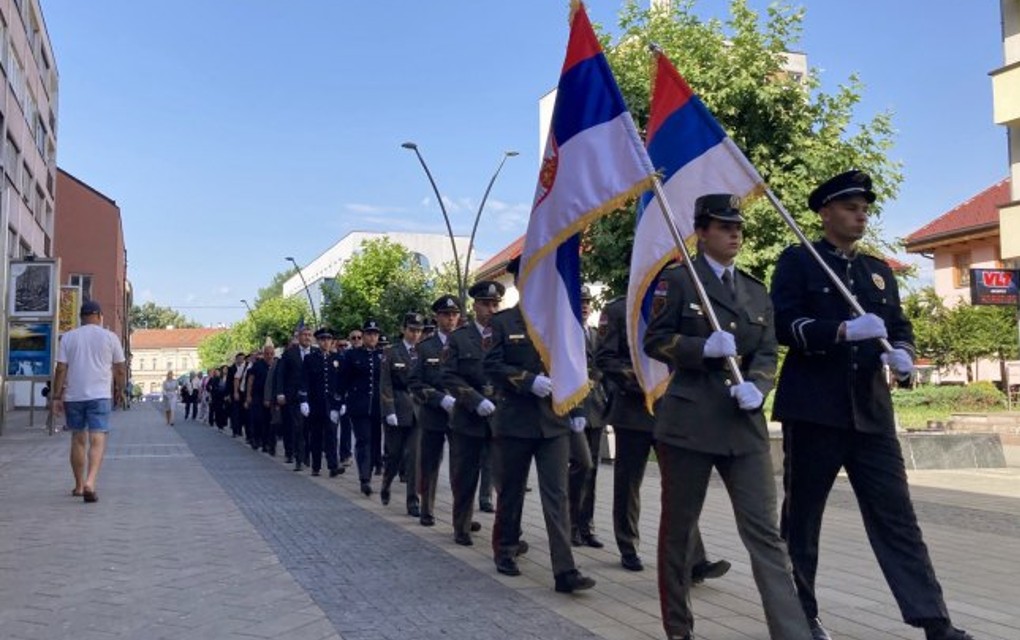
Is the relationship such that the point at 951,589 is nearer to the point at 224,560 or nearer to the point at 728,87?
the point at 224,560

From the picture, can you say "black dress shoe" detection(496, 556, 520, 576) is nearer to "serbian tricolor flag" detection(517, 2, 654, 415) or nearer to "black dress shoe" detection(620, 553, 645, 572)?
"black dress shoe" detection(620, 553, 645, 572)

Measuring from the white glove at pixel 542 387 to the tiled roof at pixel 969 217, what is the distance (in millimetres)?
36704

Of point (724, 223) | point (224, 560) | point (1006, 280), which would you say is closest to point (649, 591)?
point (724, 223)

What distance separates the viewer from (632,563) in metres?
7.30

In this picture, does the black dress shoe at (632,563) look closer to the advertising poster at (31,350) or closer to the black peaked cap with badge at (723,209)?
the black peaked cap with badge at (723,209)

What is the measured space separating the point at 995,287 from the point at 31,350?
20.9m

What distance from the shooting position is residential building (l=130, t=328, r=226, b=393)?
184 m

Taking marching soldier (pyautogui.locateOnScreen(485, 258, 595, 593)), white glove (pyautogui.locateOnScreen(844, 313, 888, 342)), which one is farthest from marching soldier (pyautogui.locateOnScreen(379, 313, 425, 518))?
white glove (pyautogui.locateOnScreen(844, 313, 888, 342))

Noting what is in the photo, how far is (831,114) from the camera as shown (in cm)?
2861

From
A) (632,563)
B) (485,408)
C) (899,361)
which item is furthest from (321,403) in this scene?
(899,361)

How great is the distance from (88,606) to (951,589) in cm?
508

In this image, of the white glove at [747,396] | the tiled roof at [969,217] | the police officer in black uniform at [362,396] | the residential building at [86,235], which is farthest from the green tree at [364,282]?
the white glove at [747,396]

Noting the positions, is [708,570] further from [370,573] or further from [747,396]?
[747,396]

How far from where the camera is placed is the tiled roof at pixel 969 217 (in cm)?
4122
